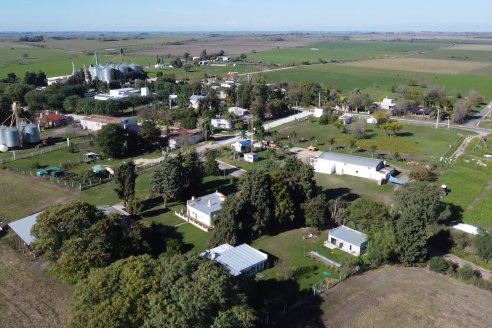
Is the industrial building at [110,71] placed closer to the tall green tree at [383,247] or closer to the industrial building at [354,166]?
the industrial building at [354,166]

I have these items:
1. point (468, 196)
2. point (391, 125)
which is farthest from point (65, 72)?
point (468, 196)

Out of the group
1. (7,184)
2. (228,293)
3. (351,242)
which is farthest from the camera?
(7,184)

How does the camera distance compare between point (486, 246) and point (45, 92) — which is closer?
point (486, 246)

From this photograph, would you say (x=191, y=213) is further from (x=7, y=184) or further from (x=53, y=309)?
(x=7, y=184)

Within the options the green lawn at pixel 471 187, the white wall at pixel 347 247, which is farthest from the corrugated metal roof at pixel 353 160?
the white wall at pixel 347 247

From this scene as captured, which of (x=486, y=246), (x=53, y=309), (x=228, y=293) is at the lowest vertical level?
(x=53, y=309)

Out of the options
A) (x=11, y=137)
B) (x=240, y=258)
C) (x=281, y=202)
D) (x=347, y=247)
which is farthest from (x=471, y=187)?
(x=11, y=137)

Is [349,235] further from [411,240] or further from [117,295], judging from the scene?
[117,295]

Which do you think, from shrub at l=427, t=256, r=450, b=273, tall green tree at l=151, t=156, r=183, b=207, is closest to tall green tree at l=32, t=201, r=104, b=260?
tall green tree at l=151, t=156, r=183, b=207
